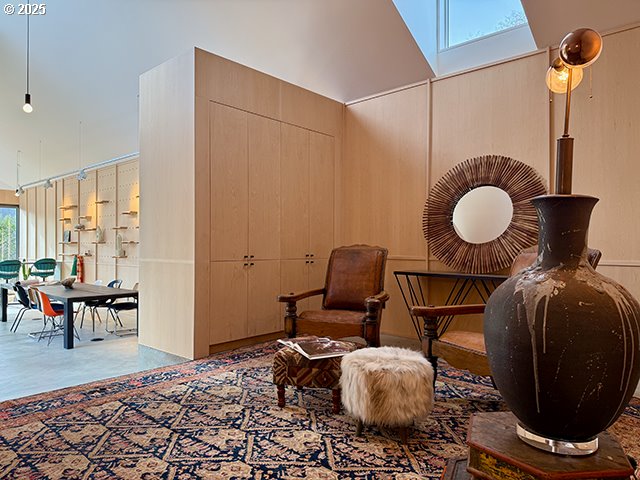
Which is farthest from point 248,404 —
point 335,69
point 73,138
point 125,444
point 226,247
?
point 73,138

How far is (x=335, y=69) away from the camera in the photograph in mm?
5258

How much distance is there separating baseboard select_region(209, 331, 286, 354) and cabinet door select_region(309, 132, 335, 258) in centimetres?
106

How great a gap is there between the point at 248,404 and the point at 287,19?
413cm

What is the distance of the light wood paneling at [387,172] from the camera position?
4.71 metres

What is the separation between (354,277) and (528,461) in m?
3.00

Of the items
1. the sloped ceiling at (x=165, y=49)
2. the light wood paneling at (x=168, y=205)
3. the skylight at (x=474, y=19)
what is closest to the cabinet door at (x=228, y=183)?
the light wood paneling at (x=168, y=205)

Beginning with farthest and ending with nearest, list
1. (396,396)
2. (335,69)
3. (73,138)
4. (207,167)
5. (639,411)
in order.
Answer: (73,138), (335,69), (207,167), (639,411), (396,396)

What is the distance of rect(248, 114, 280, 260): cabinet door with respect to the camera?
4.43m

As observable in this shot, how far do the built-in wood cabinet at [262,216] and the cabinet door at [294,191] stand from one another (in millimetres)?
11

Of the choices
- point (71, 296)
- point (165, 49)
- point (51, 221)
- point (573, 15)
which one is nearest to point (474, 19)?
point (573, 15)

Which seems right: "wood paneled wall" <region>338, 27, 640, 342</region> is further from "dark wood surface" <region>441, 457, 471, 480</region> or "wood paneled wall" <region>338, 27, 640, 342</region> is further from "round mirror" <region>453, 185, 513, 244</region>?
"dark wood surface" <region>441, 457, 471, 480</region>

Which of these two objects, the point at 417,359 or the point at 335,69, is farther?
the point at 335,69

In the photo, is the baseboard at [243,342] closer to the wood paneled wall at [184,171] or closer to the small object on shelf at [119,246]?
the wood paneled wall at [184,171]

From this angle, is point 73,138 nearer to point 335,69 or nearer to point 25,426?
point 335,69
